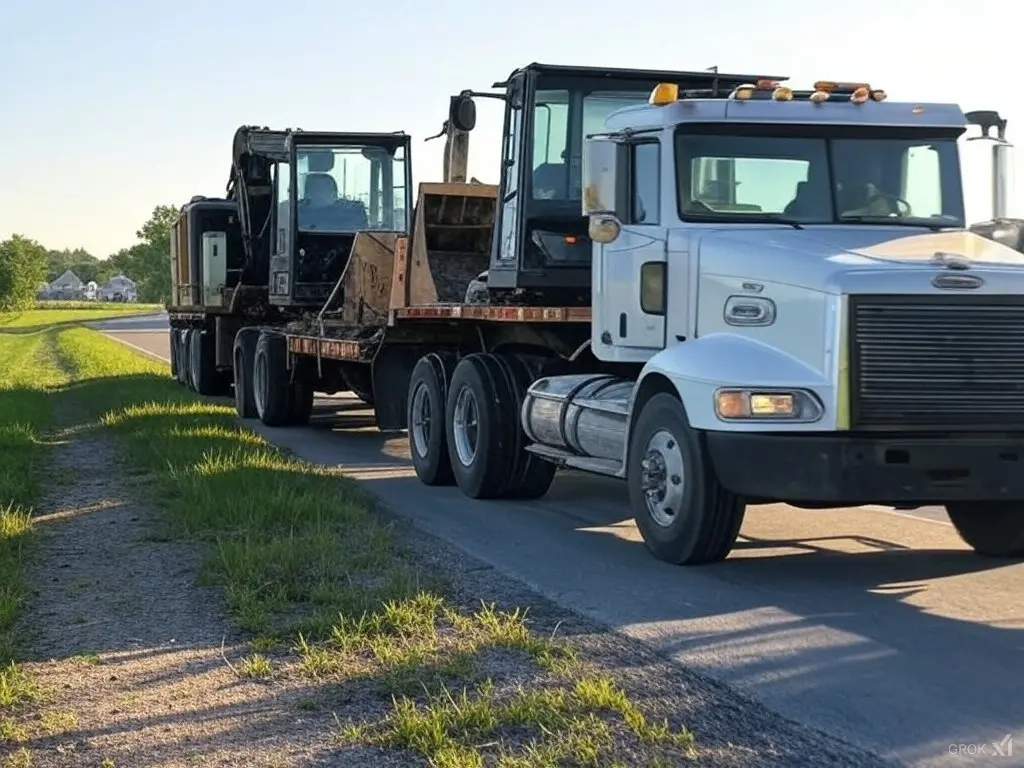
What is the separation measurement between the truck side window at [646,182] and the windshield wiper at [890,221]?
1.17 metres

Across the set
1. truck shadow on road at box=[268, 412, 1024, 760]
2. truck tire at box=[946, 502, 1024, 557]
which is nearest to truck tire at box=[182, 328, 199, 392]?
truck shadow on road at box=[268, 412, 1024, 760]

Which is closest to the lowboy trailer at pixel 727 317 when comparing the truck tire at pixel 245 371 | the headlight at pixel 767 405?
the headlight at pixel 767 405

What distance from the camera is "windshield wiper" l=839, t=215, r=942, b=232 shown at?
8.80 metres

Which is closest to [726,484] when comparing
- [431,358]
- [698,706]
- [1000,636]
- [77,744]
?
[1000,636]

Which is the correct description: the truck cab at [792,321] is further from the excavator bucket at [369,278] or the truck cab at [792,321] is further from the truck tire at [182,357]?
the truck tire at [182,357]

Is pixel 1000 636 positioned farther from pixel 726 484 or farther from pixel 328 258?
pixel 328 258

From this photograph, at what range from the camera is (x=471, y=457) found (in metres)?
11.7

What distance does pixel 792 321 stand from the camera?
7711 millimetres

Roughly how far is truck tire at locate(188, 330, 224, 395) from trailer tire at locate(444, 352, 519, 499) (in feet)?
39.4

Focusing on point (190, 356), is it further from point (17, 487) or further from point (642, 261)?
point (642, 261)

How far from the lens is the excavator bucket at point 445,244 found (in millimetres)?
13555

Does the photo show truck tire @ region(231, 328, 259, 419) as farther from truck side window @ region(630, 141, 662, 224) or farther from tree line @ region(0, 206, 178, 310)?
tree line @ region(0, 206, 178, 310)

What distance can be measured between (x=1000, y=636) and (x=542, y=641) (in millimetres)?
2155

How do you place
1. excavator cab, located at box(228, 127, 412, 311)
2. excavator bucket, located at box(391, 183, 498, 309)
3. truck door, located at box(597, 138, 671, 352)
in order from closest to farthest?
truck door, located at box(597, 138, 671, 352)
excavator bucket, located at box(391, 183, 498, 309)
excavator cab, located at box(228, 127, 412, 311)
